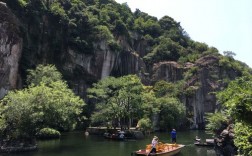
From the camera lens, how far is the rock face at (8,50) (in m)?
44.4

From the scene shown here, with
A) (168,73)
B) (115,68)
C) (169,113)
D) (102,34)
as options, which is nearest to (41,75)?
(102,34)

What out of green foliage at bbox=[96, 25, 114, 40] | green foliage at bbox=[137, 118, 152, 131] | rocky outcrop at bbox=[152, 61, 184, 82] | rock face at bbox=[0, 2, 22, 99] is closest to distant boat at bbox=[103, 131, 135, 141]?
green foliage at bbox=[137, 118, 152, 131]

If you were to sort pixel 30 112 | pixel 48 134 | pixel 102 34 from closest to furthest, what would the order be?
1. pixel 30 112
2. pixel 48 134
3. pixel 102 34

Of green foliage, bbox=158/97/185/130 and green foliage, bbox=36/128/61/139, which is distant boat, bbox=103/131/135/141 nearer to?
green foliage, bbox=36/128/61/139

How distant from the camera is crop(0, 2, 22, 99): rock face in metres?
44.4

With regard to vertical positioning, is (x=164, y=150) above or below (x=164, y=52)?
below

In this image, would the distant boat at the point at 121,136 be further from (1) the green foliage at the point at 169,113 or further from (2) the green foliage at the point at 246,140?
(2) the green foliage at the point at 246,140

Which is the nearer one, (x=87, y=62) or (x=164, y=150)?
(x=164, y=150)

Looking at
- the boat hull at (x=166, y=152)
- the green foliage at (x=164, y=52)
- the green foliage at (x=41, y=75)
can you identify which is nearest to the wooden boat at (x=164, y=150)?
the boat hull at (x=166, y=152)

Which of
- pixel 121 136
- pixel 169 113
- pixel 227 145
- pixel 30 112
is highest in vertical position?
pixel 169 113

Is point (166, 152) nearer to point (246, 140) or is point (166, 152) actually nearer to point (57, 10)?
point (246, 140)

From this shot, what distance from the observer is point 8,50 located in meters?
46.0

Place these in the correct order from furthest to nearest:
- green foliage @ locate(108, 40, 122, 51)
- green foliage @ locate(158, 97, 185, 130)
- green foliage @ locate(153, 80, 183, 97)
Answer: green foliage @ locate(108, 40, 122, 51) → green foliage @ locate(153, 80, 183, 97) → green foliage @ locate(158, 97, 185, 130)

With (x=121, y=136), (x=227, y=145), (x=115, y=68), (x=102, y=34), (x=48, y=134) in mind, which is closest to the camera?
(x=227, y=145)
